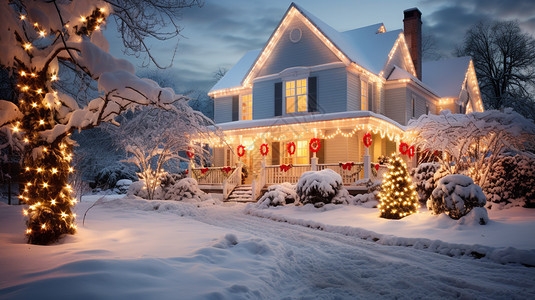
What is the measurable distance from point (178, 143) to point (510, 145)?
14.0m

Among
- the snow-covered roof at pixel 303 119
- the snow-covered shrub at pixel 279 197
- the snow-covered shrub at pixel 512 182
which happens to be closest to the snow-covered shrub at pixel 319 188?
the snow-covered shrub at pixel 279 197

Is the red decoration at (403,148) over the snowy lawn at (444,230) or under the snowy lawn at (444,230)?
over

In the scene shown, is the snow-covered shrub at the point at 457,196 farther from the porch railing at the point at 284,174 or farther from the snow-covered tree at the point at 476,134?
the porch railing at the point at 284,174

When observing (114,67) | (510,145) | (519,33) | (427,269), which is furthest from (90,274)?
(519,33)

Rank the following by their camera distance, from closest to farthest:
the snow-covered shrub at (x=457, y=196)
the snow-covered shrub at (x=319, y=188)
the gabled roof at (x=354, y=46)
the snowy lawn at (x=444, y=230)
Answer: the snowy lawn at (x=444, y=230)
the snow-covered shrub at (x=457, y=196)
the snow-covered shrub at (x=319, y=188)
the gabled roof at (x=354, y=46)

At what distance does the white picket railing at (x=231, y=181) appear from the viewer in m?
19.7

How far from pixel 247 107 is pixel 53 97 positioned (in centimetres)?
1835

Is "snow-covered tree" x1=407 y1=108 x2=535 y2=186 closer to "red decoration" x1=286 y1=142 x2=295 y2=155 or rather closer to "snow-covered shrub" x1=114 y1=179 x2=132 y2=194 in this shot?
"red decoration" x1=286 y1=142 x2=295 y2=155

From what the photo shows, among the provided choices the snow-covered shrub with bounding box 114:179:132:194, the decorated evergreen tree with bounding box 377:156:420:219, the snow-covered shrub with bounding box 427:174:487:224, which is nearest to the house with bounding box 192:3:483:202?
the decorated evergreen tree with bounding box 377:156:420:219

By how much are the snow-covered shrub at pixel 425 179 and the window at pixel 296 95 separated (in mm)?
8395

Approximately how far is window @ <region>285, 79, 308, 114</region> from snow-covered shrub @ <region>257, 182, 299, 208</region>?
20.5 ft

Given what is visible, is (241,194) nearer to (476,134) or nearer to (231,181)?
(231,181)

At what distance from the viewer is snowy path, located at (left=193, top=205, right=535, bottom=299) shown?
187 inches

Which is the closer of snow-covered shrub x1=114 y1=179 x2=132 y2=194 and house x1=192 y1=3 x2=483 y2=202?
house x1=192 y1=3 x2=483 y2=202
